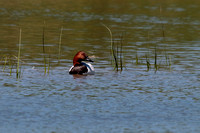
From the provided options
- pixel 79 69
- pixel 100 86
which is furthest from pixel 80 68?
pixel 100 86

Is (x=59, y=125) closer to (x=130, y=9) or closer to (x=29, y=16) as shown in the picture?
(x=29, y=16)

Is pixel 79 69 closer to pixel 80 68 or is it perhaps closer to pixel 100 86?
pixel 80 68

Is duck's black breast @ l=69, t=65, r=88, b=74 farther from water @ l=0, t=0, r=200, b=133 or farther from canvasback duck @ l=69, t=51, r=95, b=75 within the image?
water @ l=0, t=0, r=200, b=133

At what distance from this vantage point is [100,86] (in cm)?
1620

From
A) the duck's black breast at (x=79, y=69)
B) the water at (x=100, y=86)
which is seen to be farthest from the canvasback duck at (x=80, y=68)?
the water at (x=100, y=86)

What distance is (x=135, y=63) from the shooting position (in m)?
21.4

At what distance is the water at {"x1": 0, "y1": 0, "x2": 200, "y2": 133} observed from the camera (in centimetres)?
1148

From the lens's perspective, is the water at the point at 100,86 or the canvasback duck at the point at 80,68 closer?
the water at the point at 100,86

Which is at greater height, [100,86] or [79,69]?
[79,69]

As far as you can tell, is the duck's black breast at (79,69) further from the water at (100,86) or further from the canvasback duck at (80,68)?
the water at (100,86)

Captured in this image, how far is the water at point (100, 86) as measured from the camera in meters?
11.5

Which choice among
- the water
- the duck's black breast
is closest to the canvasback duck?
the duck's black breast

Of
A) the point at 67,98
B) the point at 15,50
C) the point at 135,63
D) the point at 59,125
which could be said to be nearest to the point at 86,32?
the point at 15,50

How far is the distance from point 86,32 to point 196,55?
11.8 m
